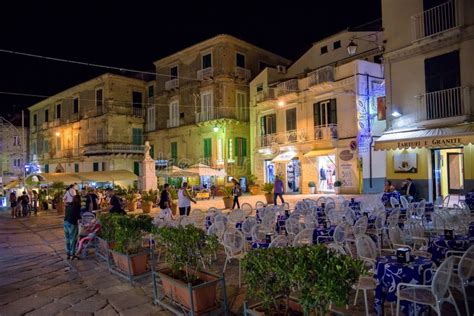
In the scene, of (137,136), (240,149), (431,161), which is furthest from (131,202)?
(137,136)

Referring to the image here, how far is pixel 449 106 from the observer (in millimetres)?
13352

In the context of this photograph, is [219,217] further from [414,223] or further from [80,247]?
[414,223]

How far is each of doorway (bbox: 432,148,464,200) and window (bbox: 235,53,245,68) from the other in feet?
59.2

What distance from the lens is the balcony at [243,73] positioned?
94.0 feet

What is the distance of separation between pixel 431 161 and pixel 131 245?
12.3m

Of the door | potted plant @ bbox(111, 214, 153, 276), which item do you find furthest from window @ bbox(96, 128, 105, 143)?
potted plant @ bbox(111, 214, 153, 276)

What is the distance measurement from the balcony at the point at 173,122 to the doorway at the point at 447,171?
71.5 ft

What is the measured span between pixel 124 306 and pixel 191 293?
1.46 metres

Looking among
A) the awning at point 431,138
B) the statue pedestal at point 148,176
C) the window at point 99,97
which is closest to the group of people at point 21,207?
the statue pedestal at point 148,176

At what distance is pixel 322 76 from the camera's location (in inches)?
883

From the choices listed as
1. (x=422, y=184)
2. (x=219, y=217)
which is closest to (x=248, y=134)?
(x=422, y=184)

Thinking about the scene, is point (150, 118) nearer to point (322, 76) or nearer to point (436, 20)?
point (322, 76)

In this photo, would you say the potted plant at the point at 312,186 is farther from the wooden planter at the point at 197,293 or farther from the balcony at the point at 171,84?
the wooden planter at the point at 197,293

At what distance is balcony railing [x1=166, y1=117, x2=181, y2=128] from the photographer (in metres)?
32.2
